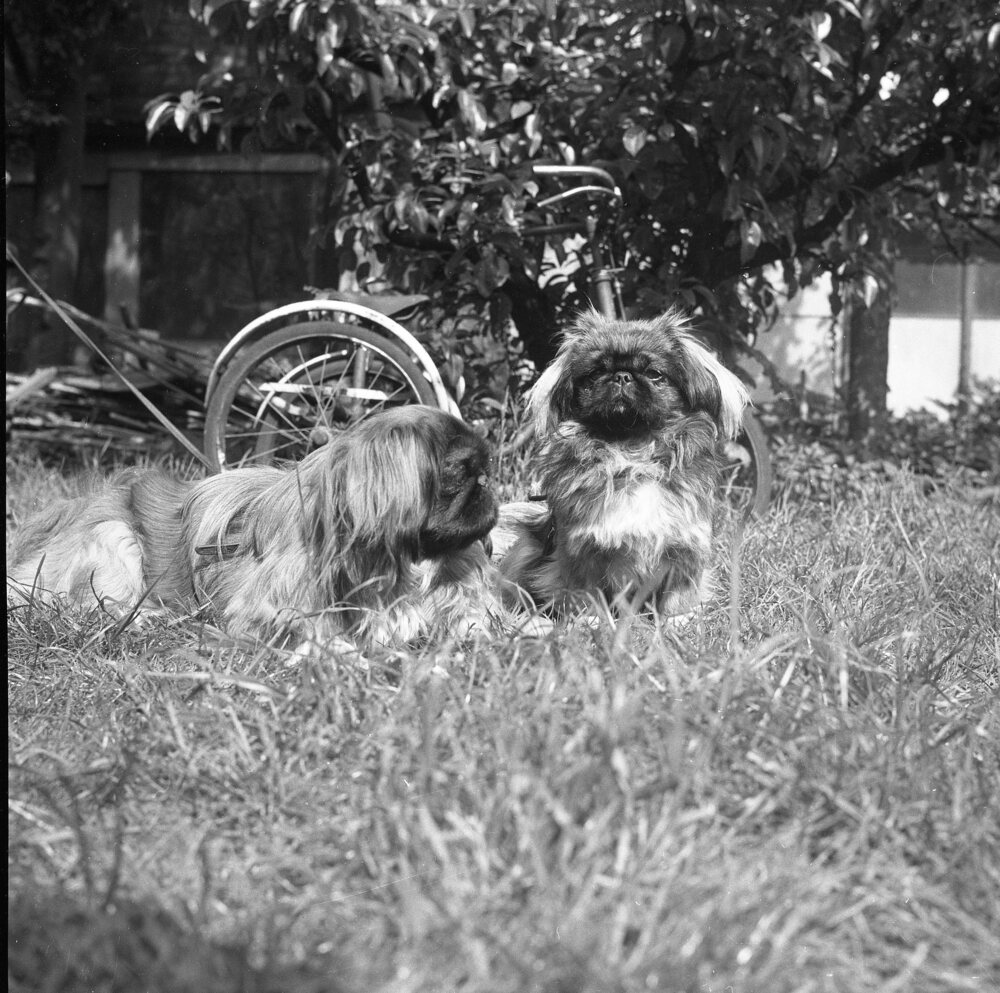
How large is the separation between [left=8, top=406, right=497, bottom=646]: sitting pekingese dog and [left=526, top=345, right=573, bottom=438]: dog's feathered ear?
0.51 metres

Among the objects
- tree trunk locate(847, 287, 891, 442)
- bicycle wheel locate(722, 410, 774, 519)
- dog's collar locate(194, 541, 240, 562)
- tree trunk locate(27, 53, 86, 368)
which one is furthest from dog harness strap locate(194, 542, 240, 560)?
tree trunk locate(27, 53, 86, 368)

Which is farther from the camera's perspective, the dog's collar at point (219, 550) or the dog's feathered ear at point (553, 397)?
the dog's feathered ear at point (553, 397)

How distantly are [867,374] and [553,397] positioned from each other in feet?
14.3

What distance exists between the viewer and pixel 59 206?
28.1 feet

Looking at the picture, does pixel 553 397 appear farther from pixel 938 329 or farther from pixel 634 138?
pixel 938 329

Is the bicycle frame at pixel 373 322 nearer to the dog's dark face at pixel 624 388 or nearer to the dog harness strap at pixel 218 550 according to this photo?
the dog's dark face at pixel 624 388

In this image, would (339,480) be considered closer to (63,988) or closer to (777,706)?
(777,706)

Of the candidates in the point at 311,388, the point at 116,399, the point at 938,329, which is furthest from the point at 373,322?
the point at 938,329

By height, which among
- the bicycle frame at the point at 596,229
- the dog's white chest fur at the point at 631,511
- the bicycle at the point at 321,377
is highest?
the bicycle frame at the point at 596,229

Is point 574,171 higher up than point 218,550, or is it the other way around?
point 574,171

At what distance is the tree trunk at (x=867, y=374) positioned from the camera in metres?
6.85

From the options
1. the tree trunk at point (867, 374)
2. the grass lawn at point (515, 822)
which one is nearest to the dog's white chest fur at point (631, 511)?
Answer: the grass lawn at point (515, 822)

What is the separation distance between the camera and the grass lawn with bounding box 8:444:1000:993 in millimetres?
1486

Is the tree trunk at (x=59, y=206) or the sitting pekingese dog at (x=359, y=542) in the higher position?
the tree trunk at (x=59, y=206)
